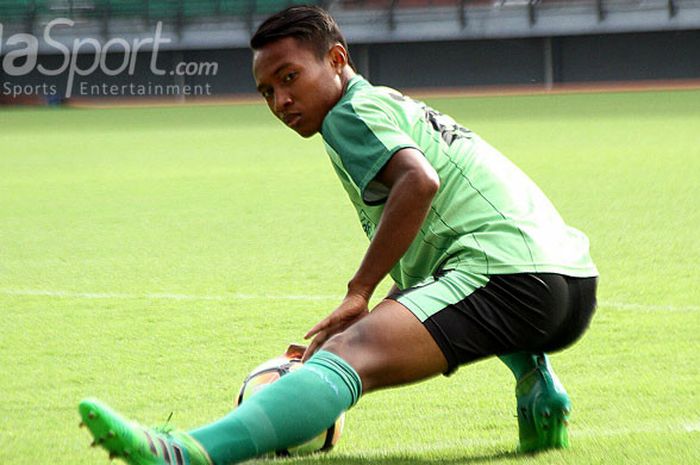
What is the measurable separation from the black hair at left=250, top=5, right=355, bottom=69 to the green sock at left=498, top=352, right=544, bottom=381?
101 centimetres

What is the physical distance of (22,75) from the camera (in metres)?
35.4

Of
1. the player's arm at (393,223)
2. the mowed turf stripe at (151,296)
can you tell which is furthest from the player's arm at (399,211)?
the mowed turf stripe at (151,296)

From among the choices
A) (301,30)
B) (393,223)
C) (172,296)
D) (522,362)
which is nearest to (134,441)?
(393,223)

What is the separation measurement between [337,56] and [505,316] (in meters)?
0.82

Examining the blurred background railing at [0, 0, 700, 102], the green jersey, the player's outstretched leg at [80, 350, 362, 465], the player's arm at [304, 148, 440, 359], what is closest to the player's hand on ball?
the player's arm at [304, 148, 440, 359]

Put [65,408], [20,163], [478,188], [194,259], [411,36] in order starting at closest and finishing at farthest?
[478,188] < [65,408] < [194,259] < [20,163] < [411,36]

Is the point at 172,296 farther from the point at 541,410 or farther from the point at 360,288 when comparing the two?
the point at 360,288

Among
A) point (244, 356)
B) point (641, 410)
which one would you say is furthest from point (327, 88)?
point (244, 356)

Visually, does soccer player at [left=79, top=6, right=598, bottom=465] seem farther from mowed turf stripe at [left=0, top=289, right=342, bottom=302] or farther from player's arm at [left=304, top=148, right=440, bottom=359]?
mowed turf stripe at [left=0, top=289, right=342, bottom=302]

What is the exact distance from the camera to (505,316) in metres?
3.42

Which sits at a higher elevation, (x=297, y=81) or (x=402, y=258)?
(x=297, y=81)

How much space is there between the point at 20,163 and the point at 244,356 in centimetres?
1163

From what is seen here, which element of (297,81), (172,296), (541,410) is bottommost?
(172,296)

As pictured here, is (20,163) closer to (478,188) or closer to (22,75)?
(478,188)
